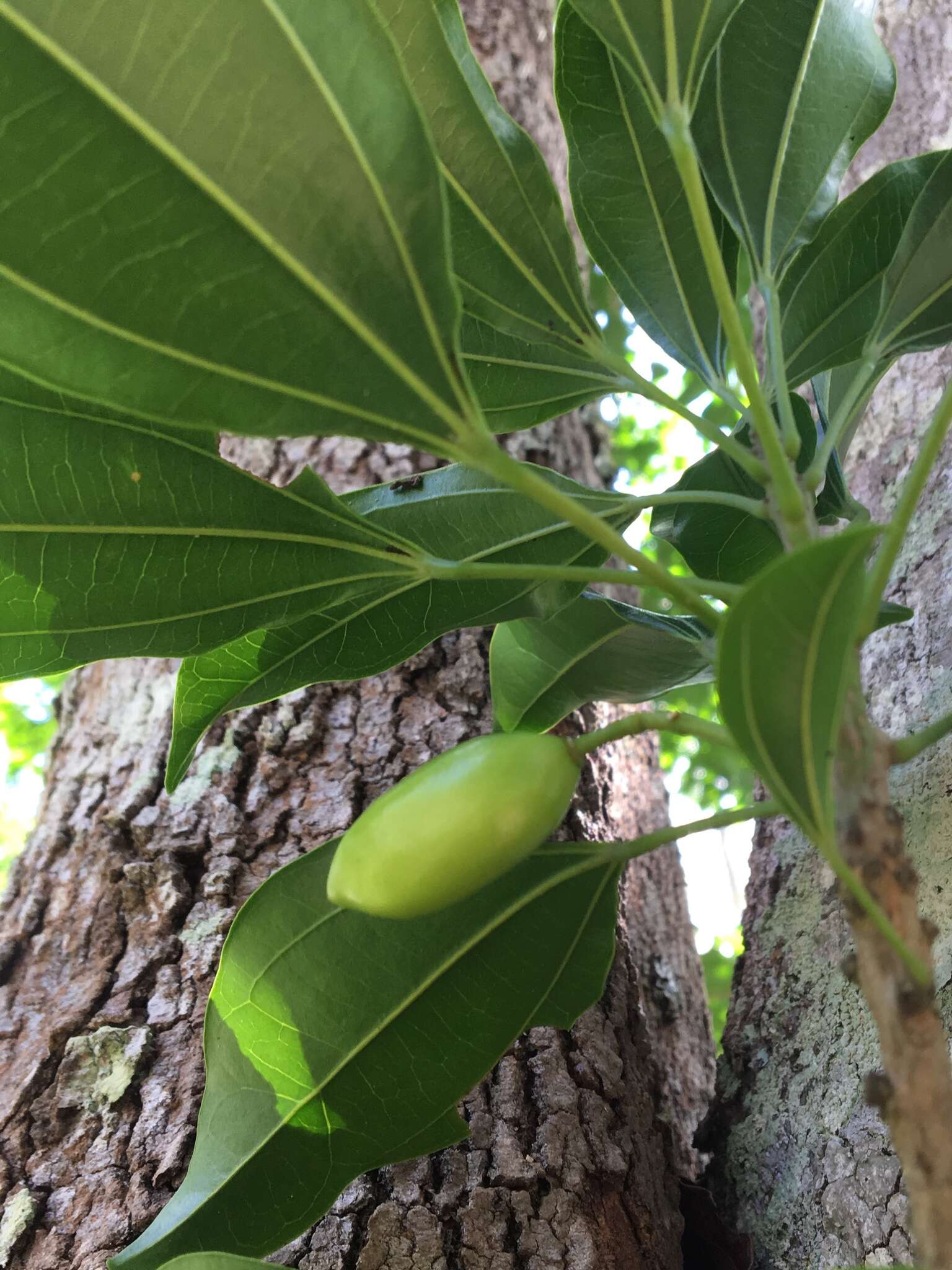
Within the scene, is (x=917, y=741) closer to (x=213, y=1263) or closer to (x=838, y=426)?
(x=838, y=426)

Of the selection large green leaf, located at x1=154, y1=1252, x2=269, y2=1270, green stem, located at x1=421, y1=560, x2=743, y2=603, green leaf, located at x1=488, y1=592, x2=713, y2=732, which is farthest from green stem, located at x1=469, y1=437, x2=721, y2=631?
large green leaf, located at x1=154, y1=1252, x2=269, y2=1270

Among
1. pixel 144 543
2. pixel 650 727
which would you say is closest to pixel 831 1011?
pixel 650 727

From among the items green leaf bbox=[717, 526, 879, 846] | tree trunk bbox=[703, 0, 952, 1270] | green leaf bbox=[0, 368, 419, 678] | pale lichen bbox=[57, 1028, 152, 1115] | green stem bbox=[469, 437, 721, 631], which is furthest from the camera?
pale lichen bbox=[57, 1028, 152, 1115]

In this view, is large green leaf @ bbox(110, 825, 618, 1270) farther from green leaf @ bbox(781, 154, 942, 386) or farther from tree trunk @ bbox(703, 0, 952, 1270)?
green leaf @ bbox(781, 154, 942, 386)

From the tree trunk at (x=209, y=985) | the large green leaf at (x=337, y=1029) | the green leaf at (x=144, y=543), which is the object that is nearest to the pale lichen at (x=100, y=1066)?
the tree trunk at (x=209, y=985)

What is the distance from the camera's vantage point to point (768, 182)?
76cm

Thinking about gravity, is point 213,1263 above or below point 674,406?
below

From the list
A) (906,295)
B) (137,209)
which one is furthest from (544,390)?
(137,209)

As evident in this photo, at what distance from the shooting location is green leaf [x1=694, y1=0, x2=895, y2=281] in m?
0.74

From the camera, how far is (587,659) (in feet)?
2.73

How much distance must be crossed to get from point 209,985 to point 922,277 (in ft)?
2.97

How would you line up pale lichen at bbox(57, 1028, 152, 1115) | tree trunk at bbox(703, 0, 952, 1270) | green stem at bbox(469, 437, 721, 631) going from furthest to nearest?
pale lichen at bbox(57, 1028, 152, 1115) < tree trunk at bbox(703, 0, 952, 1270) < green stem at bbox(469, 437, 721, 631)

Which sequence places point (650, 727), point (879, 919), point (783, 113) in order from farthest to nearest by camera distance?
1. point (783, 113)
2. point (650, 727)
3. point (879, 919)

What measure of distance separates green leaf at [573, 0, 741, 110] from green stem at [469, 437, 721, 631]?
293 mm
